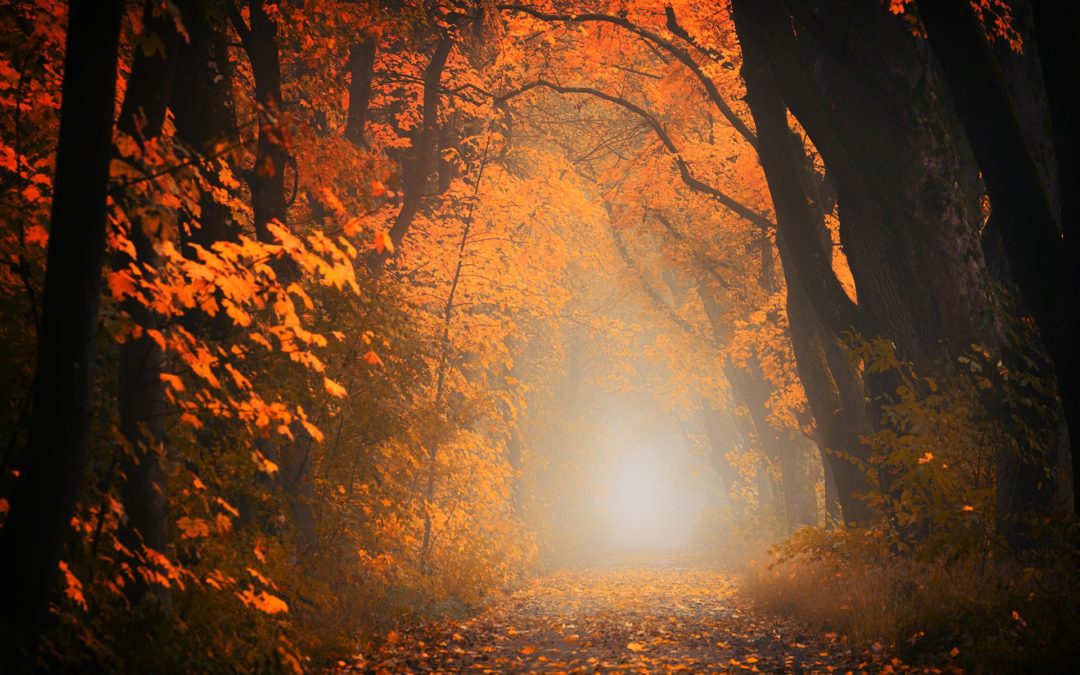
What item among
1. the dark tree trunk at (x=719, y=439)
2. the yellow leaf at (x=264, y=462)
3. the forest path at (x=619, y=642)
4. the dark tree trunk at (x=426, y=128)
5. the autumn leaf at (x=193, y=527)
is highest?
the dark tree trunk at (x=426, y=128)

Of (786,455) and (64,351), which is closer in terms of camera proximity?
(64,351)

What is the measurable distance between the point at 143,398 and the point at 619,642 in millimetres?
6350

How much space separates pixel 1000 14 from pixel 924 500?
6407 millimetres

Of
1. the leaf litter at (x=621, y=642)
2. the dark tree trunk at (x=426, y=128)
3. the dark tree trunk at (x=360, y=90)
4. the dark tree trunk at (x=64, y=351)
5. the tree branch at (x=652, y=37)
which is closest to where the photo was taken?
the dark tree trunk at (x=64, y=351)

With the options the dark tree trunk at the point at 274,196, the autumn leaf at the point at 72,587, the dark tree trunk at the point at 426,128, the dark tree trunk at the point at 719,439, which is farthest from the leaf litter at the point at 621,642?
the dark tree trunk at the point at 719,439

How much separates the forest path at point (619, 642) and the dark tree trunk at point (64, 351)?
12.9 ft

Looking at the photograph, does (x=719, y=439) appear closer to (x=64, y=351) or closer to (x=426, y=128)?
(x=426, y=128)

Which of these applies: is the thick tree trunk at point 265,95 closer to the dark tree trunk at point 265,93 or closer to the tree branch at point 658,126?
the dark tree trunk at point 265,93

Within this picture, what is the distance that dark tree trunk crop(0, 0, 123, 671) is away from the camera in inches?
143

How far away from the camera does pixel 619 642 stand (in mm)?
9180

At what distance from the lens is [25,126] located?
630 cm

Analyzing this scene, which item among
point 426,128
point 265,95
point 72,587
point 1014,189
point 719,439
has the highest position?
point 426,128

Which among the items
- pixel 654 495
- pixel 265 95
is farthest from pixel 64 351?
pixel 654 495

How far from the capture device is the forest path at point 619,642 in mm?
7434
